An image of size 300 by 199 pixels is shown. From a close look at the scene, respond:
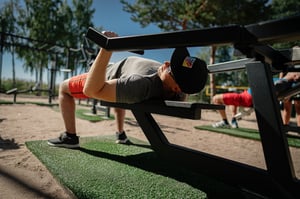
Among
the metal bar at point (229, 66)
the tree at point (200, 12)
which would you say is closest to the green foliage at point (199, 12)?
the tree at point (200, 12)

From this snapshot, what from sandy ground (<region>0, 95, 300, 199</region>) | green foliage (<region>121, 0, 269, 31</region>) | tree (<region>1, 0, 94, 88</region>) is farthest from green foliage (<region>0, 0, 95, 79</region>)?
sandy ground (<region>0, 95, 300, 199</region>)

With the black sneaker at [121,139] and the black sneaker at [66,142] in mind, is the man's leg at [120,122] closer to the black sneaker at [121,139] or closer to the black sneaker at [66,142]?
the black sneaker at [121,139]

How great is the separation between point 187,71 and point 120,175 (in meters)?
0.77

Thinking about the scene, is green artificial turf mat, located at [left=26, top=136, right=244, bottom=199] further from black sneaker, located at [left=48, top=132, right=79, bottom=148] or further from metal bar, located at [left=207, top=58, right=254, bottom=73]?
metal bar, located at [left=207, top=58, right=254, bottom=73]

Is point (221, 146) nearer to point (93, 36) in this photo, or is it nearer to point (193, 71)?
point (193, 71)

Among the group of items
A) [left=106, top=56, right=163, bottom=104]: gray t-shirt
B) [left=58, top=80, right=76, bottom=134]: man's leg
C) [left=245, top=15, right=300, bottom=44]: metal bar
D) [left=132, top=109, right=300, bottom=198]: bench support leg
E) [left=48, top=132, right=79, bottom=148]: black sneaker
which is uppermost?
[left=245, top=15, right=300, bottom=44]: metal bar

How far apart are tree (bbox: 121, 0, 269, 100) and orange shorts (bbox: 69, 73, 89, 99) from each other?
27.1ft

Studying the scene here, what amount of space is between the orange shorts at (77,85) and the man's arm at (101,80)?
1.00 ft

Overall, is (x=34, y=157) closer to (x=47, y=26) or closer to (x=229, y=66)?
(x=229, y=66)

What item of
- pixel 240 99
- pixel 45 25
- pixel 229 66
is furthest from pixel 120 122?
pixel 45 25

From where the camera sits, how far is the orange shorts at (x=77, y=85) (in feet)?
5.30

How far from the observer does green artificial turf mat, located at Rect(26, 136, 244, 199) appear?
1.15 metres

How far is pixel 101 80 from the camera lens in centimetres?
126

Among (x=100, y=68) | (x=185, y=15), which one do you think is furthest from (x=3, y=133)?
(x=185, y=15)
